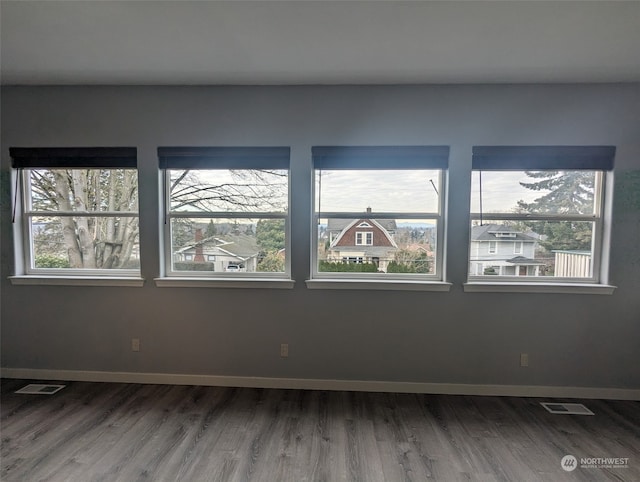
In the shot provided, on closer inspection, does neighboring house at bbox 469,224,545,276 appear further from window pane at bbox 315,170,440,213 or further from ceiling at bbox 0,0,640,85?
ceiling at bbox 0,0,640,85

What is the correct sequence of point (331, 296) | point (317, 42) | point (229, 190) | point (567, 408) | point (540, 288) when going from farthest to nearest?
1. point (229, 190)
2. point (331, 296)
3. point (540, 288)
4. point (567, 408)
5. point (317, 42)

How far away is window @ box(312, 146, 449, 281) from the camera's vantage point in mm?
2570

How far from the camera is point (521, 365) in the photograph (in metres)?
2.47

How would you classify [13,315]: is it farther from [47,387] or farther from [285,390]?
[285,390]

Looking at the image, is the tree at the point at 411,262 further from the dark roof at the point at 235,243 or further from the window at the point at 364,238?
the dark roof at the point at 235,243

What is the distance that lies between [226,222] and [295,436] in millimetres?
1755

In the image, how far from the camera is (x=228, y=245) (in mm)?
2688

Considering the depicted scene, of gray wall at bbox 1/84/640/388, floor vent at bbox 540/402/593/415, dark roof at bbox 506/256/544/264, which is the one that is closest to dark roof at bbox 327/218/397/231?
gray wall at bbox 1/84/640/388

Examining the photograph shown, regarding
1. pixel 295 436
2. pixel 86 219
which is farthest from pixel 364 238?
pixel 86 219

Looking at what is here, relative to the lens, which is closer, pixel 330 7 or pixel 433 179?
pixel 330 7

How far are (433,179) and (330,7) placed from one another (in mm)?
1522

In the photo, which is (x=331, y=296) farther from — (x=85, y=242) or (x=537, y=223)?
(x=85, y=242)

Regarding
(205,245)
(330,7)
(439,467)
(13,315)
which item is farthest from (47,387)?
(330,7)

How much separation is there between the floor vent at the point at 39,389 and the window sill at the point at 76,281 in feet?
2.83
